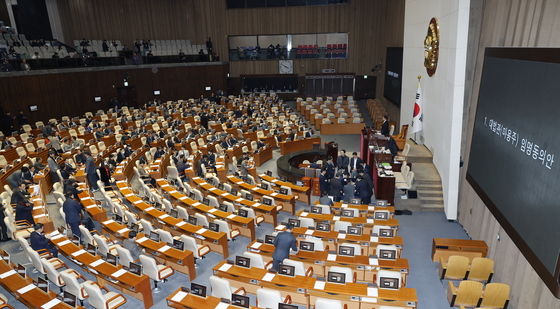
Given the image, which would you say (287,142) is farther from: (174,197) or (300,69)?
(300,69)

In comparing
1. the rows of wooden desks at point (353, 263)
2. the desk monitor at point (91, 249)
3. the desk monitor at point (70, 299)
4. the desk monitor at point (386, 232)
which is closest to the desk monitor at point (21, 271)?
the desk monitor at point (91, 249)

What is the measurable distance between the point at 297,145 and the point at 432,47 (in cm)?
882

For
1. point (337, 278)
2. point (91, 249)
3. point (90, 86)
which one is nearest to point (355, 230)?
point (337, 278)

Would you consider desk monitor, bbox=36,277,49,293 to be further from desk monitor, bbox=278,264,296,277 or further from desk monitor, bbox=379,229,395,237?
desk monitor, bbox=379,229,395,237

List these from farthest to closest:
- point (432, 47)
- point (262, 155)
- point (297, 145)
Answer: point (297, 145) < point (262, 155) < point (432, 47)

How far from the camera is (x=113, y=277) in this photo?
28.5 ft

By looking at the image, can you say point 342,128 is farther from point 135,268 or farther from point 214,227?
point 135,268

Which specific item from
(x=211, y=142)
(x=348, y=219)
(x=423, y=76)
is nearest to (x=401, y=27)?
(x=423, y=76)

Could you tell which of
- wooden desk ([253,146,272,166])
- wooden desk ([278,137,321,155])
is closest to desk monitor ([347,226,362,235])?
wooden desk ([253,146,272,166])

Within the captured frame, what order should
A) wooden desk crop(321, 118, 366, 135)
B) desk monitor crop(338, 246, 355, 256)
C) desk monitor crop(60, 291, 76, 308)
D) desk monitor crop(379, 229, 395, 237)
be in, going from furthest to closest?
wooden desk crop(321, 118, 366, 135) < desk monitor crop(379, 229, 395, 237) < desk monitor crop(338, 246, 355, 256) < desk monitor crop(60, 291, 76, 308)

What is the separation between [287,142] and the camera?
21453mm

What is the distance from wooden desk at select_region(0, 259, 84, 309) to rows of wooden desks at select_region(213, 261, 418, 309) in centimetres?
351

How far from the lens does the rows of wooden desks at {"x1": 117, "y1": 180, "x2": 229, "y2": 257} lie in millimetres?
10961

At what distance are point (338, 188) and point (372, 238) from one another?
4266 mm
